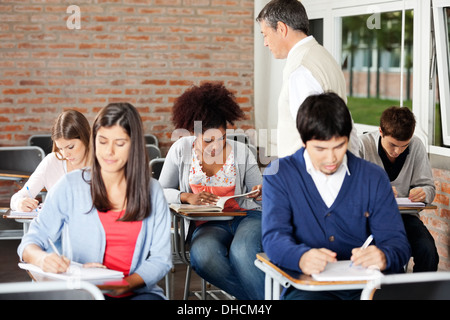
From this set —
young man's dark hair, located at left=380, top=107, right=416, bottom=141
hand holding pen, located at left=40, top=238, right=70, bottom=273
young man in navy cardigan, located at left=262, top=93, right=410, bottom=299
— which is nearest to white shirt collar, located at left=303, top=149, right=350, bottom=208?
young man in navy cardigan, located at left=262, top=93, right=410, bottom=299

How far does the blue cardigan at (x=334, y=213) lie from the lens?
7.49 ft

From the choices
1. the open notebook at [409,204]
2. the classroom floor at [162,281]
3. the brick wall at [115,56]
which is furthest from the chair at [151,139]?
the open notebook at [409,204]

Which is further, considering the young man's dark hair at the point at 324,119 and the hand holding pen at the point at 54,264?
the young man's dark hair at the point at 324,119

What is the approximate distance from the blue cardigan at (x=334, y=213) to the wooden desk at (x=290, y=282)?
0.07m

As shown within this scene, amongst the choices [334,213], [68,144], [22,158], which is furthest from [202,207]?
[22,158]

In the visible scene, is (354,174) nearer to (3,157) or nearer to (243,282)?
(243,282)

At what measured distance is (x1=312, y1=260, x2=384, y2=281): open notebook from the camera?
1942mm

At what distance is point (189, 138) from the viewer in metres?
3.47

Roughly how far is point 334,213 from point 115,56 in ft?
13.0

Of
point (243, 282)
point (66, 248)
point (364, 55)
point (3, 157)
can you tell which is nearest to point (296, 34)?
point (243, 282)

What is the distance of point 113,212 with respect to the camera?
2.27m

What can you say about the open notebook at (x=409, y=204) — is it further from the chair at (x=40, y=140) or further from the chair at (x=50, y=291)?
the chair at (x=40, y=140)

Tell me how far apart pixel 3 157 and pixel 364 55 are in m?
2.99

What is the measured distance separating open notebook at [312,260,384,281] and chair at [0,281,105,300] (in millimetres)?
668
